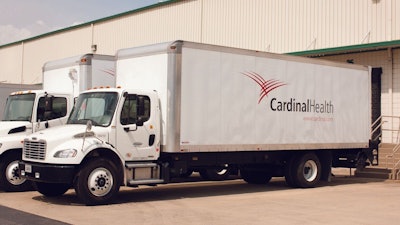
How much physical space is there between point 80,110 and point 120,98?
3.83 feet

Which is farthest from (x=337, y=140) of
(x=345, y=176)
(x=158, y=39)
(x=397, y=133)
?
(x=158, y=39)

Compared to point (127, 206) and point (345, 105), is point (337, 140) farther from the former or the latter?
point (127, 206)

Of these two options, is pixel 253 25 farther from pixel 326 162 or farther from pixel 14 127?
pixel 14 127

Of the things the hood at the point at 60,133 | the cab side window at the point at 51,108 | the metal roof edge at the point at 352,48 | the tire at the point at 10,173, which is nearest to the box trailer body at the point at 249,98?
the hood at the point at 60,133

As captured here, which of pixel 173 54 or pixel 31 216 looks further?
pixel 173 54

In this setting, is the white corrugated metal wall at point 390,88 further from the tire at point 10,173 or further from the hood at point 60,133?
the tire at point 10,173

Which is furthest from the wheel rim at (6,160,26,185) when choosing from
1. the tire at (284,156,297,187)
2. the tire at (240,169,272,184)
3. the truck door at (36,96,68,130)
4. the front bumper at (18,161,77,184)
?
the tire at (284,156,297,187)

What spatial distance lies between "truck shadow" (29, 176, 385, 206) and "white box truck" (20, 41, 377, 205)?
46cm

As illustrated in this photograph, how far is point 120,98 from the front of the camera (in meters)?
12.0

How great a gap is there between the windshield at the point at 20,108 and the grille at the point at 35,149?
89.2 inches

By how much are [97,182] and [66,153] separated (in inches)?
35.2

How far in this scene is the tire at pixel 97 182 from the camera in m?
11.2

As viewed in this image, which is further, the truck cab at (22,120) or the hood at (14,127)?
the hood at (14,127)

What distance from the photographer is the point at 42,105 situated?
14.2 metres
